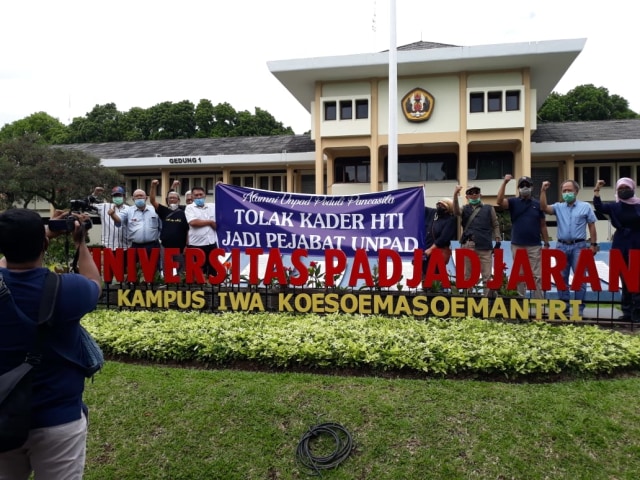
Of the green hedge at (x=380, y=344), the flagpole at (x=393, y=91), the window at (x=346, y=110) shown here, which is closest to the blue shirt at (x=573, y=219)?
the green hedge at (x=380, y=344)

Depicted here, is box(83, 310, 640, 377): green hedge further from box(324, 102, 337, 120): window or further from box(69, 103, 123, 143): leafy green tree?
box(69, 103, 123, 143): leafy green tree

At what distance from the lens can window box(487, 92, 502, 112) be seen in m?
21.1

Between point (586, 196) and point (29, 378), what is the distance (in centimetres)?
2690

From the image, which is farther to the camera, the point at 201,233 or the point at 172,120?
the point at 172,120

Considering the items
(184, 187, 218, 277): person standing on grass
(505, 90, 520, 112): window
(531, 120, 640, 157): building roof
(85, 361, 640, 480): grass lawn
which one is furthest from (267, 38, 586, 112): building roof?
(85, 361, 640, 480): grass lawn

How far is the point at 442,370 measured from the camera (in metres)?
4.27

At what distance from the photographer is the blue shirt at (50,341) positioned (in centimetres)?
195

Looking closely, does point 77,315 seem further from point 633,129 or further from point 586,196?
point 633,129

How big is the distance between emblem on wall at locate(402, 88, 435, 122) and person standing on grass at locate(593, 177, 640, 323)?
1636cm

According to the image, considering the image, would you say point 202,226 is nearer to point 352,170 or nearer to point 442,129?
point 442,129

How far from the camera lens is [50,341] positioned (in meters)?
2.03

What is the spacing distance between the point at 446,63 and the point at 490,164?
638 centimetres

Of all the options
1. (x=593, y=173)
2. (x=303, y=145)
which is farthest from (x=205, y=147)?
(x=593, y=173)

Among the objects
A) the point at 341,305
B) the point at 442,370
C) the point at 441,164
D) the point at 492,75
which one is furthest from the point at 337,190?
the point at 442,370
